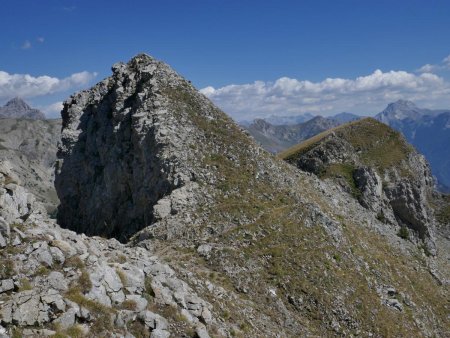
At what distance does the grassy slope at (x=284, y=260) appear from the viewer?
3706 cm

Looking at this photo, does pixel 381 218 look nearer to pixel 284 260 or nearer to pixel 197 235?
pixel 284 260

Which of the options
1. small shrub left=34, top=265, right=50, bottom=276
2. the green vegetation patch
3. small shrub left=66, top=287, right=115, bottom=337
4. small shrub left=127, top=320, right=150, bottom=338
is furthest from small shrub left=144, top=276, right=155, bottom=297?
the green vegetation patch

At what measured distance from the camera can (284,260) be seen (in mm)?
41156

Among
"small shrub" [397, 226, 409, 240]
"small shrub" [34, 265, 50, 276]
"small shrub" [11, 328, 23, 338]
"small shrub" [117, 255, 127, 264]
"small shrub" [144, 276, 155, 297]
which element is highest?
"small shrub" [34, 265, 50, 276]

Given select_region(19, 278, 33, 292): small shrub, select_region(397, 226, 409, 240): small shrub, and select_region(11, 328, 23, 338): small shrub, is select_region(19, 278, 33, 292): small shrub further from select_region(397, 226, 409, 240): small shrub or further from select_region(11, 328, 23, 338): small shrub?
select_region(397, 226, 409, 240): small shrub

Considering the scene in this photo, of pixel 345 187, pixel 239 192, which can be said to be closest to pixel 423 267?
pixel 345 187

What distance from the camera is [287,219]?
47.2 meters

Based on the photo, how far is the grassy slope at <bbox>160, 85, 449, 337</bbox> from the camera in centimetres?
3706

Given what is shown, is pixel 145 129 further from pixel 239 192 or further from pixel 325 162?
pixel 325 162

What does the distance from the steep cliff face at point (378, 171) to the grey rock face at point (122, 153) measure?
37.8 m

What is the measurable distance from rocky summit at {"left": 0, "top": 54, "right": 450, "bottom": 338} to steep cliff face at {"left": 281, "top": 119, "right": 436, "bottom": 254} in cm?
42

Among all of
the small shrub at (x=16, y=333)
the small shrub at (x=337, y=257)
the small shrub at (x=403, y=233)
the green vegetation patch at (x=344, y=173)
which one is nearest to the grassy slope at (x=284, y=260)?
the small shrub at (x=337, y=257)

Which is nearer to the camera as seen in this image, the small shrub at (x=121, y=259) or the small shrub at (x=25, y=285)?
the small shrub at (x=25, y=285)

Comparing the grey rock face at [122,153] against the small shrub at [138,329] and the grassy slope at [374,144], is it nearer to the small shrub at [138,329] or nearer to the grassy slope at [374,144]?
the small shrub at [138,329]
